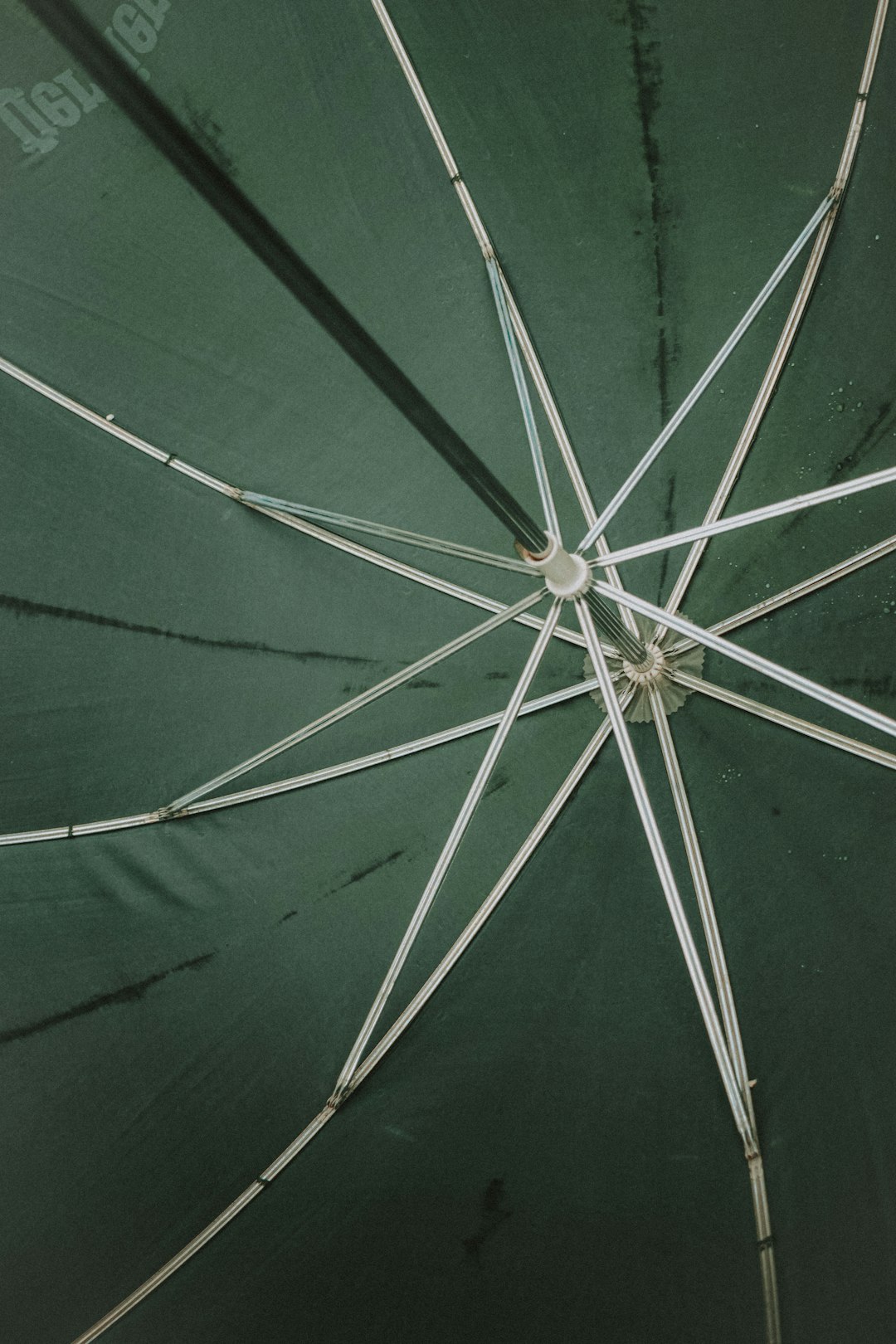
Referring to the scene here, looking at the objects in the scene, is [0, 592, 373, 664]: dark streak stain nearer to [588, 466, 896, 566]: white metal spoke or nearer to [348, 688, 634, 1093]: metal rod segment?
[348, 688, 634, 1093]: metal rod segment

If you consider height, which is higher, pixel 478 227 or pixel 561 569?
pixel 478 227

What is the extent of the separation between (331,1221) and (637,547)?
1376mm

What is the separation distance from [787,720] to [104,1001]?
1.45 m

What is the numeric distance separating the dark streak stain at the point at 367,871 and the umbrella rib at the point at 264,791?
0.20m

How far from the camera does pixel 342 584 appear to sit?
2.38m

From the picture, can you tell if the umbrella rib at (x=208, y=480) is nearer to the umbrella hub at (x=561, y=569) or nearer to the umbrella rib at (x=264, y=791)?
the umbrella rib at (x=264, y=791)

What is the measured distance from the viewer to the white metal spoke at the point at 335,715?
7.12 ft

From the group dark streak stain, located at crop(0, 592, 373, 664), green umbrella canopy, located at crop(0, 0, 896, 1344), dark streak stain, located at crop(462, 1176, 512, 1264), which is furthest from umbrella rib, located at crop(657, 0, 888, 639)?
dark streak stain, located at crop(462, 1176, 512, 1264)

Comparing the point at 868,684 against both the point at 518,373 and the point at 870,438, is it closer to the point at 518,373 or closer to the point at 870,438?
the point at 870,438

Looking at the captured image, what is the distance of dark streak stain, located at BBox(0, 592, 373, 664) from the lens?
234 centimetres

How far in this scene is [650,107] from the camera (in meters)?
2.16

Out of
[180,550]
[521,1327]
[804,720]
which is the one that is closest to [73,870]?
[180,550]

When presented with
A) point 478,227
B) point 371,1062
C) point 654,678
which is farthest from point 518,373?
point 371,1062

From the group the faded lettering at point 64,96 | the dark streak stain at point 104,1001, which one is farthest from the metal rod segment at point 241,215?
the faded lettering at point 64,96
